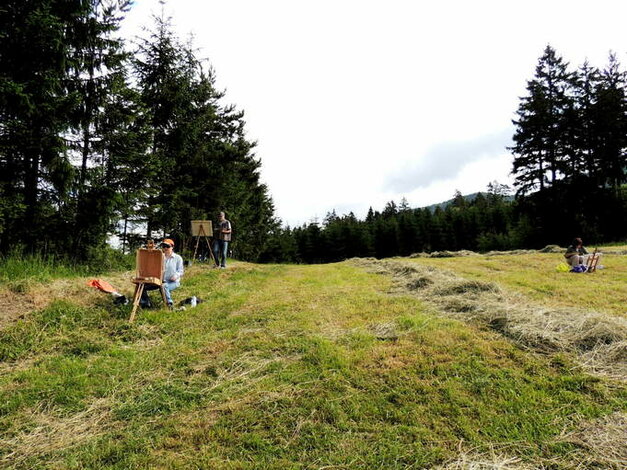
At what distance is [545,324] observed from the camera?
463 cm

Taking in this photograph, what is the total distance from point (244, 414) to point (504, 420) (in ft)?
7.59

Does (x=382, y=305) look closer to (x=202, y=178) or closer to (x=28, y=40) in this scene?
(x=28, y=40)

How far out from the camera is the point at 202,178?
1684 centimetres

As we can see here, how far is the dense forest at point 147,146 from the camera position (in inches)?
307

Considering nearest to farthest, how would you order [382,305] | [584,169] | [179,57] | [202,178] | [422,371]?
1. [422,371]
2. [382,305]
3. [179,57]
4. [202,178]
5. [584,169]

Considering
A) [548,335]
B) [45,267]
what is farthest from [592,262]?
[45,267]

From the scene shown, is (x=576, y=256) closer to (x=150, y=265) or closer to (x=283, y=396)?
(x=283, y=396)

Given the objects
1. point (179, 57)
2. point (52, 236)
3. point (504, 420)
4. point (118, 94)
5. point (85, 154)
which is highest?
point (179, 57)

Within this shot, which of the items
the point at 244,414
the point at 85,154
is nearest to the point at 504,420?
the point at 244,414

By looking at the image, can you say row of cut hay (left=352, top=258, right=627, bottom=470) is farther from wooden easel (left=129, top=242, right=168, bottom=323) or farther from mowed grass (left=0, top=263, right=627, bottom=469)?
wooden easel (left=129, top=242, right=168, bottom=323)

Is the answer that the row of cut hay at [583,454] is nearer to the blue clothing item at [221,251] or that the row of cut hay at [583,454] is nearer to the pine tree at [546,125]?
the blue clothing item at [221,251]

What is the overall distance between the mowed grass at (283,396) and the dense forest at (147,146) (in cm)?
461

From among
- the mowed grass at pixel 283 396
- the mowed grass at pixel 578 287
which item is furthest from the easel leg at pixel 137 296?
the mowed grass at pixel 578 287

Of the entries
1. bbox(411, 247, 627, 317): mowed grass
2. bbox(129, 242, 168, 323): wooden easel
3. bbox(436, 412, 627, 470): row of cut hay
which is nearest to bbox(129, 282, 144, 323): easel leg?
bbox(129, 242, 168, 323): wooden easel
